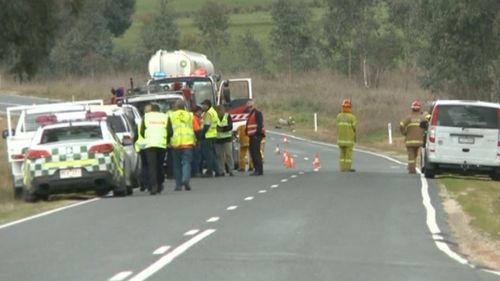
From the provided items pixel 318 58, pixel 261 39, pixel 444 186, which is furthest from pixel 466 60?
pixel 261 39

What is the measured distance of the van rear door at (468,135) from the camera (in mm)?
27828

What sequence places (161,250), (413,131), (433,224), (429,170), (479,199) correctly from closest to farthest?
(161,250), (433,224), (479,199), (429,170), (413,131)

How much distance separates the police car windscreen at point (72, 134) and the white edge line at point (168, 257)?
22.2 feet

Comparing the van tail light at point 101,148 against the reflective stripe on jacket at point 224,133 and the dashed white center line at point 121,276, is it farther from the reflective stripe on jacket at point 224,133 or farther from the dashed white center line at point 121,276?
the dashed white center line at point 121,276

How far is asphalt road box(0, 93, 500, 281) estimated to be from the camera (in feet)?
39.7

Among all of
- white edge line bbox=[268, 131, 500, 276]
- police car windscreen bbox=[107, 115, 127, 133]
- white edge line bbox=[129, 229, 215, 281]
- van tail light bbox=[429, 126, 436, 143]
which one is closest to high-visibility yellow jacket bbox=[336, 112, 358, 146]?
white edge line bbox=[268, 131, 500, 276]

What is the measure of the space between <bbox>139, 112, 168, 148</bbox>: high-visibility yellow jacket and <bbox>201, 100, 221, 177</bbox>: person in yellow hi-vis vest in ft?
21.2

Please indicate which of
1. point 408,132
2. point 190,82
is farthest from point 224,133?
point 408,132

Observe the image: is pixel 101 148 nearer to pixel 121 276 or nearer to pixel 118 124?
pixel 118 124

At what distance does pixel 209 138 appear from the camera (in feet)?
97.9

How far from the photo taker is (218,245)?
1405 cm

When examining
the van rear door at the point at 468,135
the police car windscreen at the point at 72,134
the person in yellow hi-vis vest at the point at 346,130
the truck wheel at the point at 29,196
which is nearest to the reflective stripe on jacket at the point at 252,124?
the person in yellow hi-vis vest at the point at 346,130

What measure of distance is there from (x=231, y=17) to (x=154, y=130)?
80158 millimetres

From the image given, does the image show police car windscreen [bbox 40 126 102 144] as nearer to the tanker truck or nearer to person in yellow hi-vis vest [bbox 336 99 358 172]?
the tanker truck
